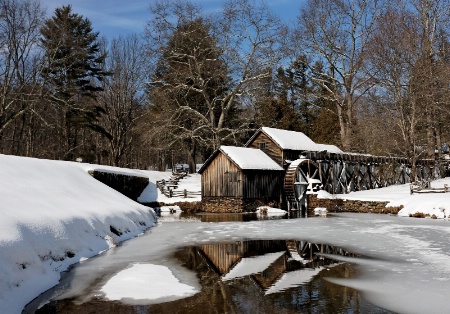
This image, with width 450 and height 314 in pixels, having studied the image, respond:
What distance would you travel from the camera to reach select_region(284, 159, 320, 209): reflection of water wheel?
30047 millimetres

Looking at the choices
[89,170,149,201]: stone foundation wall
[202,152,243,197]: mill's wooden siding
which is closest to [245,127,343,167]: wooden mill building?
[202,152,243,197]: mill's wooden siding

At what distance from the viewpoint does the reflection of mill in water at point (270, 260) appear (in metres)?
8.96

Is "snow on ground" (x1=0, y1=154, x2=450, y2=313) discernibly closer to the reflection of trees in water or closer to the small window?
the reflection of trees in water

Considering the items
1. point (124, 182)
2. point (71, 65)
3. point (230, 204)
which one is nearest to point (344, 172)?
point (230, 204)

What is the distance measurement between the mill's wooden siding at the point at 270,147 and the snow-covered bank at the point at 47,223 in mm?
15283

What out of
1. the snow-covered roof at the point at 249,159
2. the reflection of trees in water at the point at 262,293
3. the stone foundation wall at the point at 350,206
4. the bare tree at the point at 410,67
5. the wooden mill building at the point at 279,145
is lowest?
the reflection of trees in water at the point at 262,293

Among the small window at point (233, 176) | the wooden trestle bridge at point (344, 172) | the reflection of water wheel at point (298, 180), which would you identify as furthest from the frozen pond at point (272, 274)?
the wooden trestle bridge at point (344, 172)

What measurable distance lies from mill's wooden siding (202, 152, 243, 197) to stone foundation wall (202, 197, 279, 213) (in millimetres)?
388

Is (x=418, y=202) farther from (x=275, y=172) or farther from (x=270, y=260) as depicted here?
(x=270, y=260)

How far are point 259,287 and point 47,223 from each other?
19.9 ft

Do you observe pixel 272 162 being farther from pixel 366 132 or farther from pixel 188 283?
pixel 188 283

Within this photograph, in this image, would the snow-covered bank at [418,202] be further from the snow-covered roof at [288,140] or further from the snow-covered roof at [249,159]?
the snow-covered roof at [288,140]

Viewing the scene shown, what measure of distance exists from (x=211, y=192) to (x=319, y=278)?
72.7 ft

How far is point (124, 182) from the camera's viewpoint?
98.3ft
